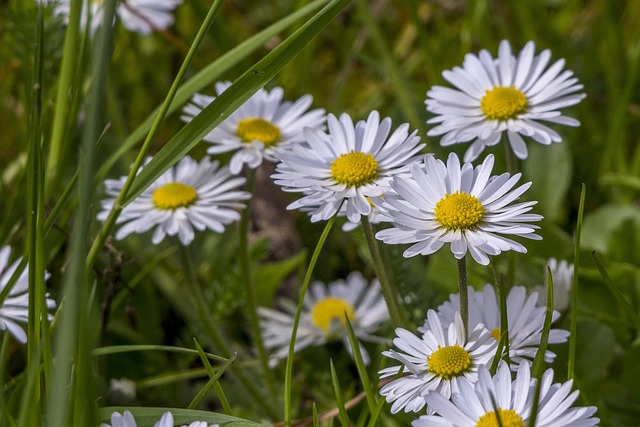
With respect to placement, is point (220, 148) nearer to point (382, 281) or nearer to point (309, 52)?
point (382, 281)

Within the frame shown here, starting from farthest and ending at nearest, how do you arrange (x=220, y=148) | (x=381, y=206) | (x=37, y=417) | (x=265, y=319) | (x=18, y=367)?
(x=265, y=319)
(x=18, y=367)
(x=220, y=148)
(x=381, y=206)
(x=37, y=417)

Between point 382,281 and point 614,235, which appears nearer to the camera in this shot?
point 382,281

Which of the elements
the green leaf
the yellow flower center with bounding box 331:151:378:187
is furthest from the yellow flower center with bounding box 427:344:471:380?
the green leaf

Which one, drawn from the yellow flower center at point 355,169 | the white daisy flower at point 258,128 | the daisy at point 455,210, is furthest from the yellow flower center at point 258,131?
the daisy at point 455,210

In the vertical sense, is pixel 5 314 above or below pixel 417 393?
above

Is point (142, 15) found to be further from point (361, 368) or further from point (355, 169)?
point (361, 368)

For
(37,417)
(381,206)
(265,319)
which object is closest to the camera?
(37,417)

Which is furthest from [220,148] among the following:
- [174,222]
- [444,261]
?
[444,261]

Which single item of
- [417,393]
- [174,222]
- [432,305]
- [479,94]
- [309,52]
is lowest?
[417,393]

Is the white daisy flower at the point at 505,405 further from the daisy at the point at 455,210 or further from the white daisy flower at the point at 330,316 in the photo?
the white daisy flower at the point at 330,316
